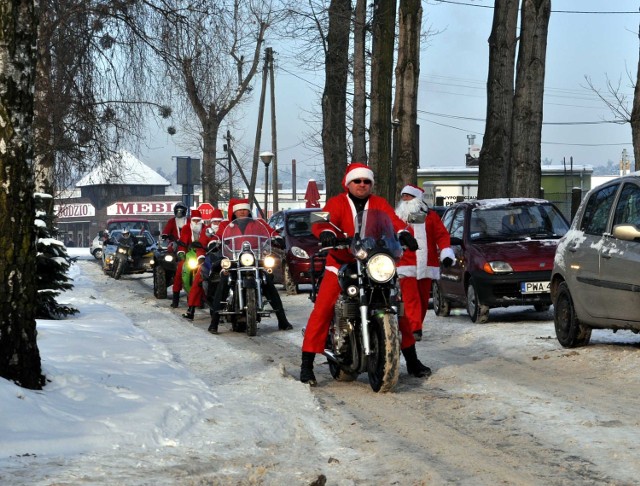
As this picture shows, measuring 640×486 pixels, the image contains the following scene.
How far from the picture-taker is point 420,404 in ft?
28.3

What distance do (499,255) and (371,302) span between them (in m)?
7.20

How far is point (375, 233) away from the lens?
9352 millimetres

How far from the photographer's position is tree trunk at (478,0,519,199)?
2412 centimetres

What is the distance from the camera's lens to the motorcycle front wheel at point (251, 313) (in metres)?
15.0

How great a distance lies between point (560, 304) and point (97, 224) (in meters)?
101

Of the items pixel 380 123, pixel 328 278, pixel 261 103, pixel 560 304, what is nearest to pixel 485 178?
pixel 380 123

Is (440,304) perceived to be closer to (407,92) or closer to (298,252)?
(298,252)

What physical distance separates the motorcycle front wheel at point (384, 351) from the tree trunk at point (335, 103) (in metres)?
22.7

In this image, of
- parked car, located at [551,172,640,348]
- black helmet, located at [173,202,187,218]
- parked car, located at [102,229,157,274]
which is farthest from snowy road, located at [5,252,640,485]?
parked car, located at [102,229,157,274]

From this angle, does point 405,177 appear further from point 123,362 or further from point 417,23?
point 123,362

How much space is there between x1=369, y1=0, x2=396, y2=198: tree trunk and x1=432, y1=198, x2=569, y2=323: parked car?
8640mm

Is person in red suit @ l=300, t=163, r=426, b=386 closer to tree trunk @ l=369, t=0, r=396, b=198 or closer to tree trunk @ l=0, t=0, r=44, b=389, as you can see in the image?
tree trunk @ l=0, t=0, r=44, b=389

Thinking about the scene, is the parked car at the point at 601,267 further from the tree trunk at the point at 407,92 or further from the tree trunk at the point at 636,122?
the tree trunk at the point at 407,92

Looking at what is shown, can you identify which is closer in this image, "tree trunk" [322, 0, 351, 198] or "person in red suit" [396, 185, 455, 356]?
"person in red suit" [396, 185, 455, 356]
